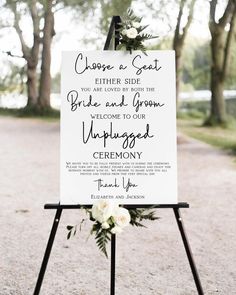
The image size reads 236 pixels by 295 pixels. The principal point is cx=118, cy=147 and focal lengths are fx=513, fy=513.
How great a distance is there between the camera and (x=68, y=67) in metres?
2.73

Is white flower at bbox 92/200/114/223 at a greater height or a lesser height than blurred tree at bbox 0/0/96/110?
lesser

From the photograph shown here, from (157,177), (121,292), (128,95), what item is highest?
(128,95)

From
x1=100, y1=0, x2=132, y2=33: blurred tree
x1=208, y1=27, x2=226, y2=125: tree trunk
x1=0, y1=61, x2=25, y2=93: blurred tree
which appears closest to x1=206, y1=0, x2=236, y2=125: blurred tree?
x1=208, y1=27, x2=226, y2=125: tree trunk

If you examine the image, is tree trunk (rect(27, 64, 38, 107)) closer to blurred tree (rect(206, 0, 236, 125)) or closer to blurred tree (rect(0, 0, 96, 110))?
blurred tree (rect(0, 0, 96, 110))

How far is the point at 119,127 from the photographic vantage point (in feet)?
9.07

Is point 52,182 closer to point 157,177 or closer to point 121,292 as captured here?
point 121,292

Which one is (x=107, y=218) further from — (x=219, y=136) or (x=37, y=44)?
(x=37, y=44)

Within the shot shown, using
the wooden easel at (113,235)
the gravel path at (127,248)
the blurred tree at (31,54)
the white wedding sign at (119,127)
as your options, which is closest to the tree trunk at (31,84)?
the blurred tree at (31,54)

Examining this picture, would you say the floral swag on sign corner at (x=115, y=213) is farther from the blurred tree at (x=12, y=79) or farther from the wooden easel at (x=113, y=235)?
the blurred tree at (x=12, y=79)

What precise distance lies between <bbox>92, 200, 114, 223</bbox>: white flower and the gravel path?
0.97 meters

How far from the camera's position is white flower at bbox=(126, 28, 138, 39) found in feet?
9.01

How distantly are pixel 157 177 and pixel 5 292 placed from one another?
54.9 inches

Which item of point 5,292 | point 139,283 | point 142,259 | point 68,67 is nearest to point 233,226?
point 142,259

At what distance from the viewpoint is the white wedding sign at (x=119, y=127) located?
2.73 m
